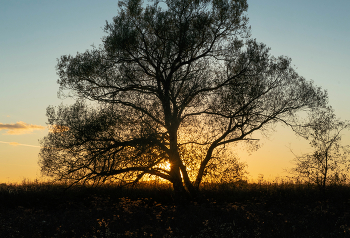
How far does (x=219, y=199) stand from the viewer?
19062 millimetres

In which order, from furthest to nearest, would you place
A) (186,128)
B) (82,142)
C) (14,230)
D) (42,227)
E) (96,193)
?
(96,193)
(186,128)
(82,142)
(42,227)
(14,230)

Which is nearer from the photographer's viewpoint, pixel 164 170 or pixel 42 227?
pixel 42 227

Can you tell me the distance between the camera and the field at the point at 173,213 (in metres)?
11.1

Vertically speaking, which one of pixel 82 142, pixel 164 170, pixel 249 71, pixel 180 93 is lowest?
pixel 164 170

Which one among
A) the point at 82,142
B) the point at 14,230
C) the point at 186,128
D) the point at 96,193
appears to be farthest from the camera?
the point at 96,193

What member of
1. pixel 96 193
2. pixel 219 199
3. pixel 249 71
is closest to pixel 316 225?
pixel 219 199

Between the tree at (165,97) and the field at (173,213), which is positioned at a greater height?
the tree at (165,97)

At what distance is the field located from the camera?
1106 cm

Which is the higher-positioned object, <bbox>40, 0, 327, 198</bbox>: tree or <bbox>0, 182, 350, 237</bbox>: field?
<bbox>40, 0, 327, 198</bbox>: tree

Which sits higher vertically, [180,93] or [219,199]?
[180,93]

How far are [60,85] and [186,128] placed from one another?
799 centimetres

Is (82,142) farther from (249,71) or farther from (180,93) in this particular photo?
(249,71)

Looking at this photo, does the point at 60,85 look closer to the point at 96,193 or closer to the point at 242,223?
the point at 96,193

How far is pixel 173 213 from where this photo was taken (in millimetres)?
14836
